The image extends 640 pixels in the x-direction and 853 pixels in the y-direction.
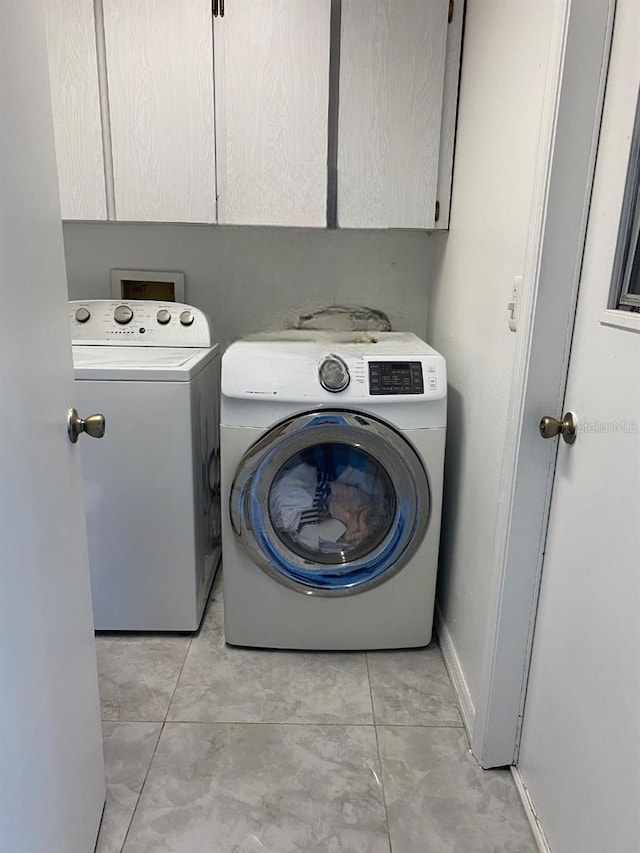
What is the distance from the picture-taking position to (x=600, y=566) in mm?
1016

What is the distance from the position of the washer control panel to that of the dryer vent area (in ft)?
2.14

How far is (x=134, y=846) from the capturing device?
1.22 meters

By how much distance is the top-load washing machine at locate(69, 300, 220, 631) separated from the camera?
1.68 m

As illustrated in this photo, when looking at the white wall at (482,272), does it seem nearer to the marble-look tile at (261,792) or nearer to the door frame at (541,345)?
the door frame at (541,345)

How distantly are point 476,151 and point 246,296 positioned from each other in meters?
1.01

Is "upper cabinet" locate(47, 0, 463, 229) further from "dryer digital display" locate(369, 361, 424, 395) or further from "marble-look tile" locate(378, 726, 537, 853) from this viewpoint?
"marble-look tile" locate(378, 726, 537, 853)

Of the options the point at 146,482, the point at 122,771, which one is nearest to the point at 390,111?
the point at 146,482

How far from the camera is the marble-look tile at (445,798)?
1.25 m

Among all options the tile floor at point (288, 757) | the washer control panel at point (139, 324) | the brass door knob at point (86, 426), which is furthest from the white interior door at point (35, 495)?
the washer control panel at point (139, 324)

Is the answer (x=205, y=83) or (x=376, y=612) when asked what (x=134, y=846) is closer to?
(x=376, y=612)

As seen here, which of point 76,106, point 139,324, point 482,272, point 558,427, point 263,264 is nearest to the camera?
point 558,427

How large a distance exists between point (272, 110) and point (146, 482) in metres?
1.21

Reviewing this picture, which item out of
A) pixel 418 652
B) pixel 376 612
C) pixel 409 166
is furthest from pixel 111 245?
pixel 418 652

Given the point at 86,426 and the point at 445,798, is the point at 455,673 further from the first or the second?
the point at 86,426
